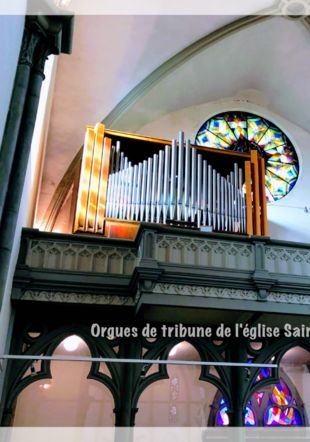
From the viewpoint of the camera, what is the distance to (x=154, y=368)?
10.4 metres

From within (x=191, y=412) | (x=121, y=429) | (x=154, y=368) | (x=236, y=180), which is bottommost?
→ (x=121, y=429)

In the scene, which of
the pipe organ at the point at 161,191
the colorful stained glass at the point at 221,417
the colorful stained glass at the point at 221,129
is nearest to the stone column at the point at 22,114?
the pipe organ at the point at 161,191

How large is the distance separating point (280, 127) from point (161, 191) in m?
5.19

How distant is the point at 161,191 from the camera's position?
8742 mm

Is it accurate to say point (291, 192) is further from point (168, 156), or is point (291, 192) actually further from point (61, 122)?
point (61, 122)

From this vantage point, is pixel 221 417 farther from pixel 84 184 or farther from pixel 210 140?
pixel 210 140

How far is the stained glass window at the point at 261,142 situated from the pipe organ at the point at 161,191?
2299mm

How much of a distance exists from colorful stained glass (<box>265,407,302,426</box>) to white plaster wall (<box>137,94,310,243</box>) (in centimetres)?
353

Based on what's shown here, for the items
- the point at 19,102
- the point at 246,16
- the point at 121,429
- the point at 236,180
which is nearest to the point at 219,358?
the point at 121,429

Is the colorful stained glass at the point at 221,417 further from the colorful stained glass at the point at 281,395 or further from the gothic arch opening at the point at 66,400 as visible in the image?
the gothic arch opening at the point at 66,400

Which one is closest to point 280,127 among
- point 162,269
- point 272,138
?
point 272,138

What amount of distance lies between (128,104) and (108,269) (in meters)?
4.81

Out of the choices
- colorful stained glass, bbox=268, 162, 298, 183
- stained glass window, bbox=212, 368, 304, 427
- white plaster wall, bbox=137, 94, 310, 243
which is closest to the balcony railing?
stained glass window, bbox=212, 368, 304, 427
